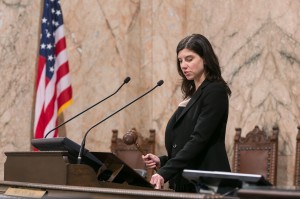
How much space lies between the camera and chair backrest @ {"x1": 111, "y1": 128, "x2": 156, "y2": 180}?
7.40m

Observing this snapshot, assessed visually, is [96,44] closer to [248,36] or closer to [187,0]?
[187,0]

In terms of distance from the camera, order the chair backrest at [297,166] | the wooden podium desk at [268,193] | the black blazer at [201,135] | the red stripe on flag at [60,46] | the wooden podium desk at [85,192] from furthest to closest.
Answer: the red stripe on flag at [60,46] < the chair backrest at [297,166] < the black blazer at [201,135] < the wooden podium desk at [85,192] < the wooden podium desk at [268,193]

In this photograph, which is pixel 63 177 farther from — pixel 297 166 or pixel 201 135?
pixel 297 166

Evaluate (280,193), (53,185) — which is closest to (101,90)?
(53,185)

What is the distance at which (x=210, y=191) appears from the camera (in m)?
2.44

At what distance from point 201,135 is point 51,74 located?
412 cm

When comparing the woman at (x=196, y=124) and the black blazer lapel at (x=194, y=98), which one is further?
the black blazer lapel at (x=194, y=98)

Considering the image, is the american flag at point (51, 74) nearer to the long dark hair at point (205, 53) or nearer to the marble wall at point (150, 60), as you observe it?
the marble wall at point (150, 60)

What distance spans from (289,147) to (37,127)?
9.09 feet

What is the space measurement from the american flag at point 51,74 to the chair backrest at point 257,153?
2062mm

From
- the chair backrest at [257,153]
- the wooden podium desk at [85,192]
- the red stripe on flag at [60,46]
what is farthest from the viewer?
the red stripe on flag at [60,46]

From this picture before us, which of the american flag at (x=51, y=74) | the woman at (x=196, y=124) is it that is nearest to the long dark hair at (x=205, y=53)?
the woman at (x=196, y=124)

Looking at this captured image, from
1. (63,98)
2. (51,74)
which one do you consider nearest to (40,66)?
(51,74)

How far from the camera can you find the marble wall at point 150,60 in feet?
22.2
